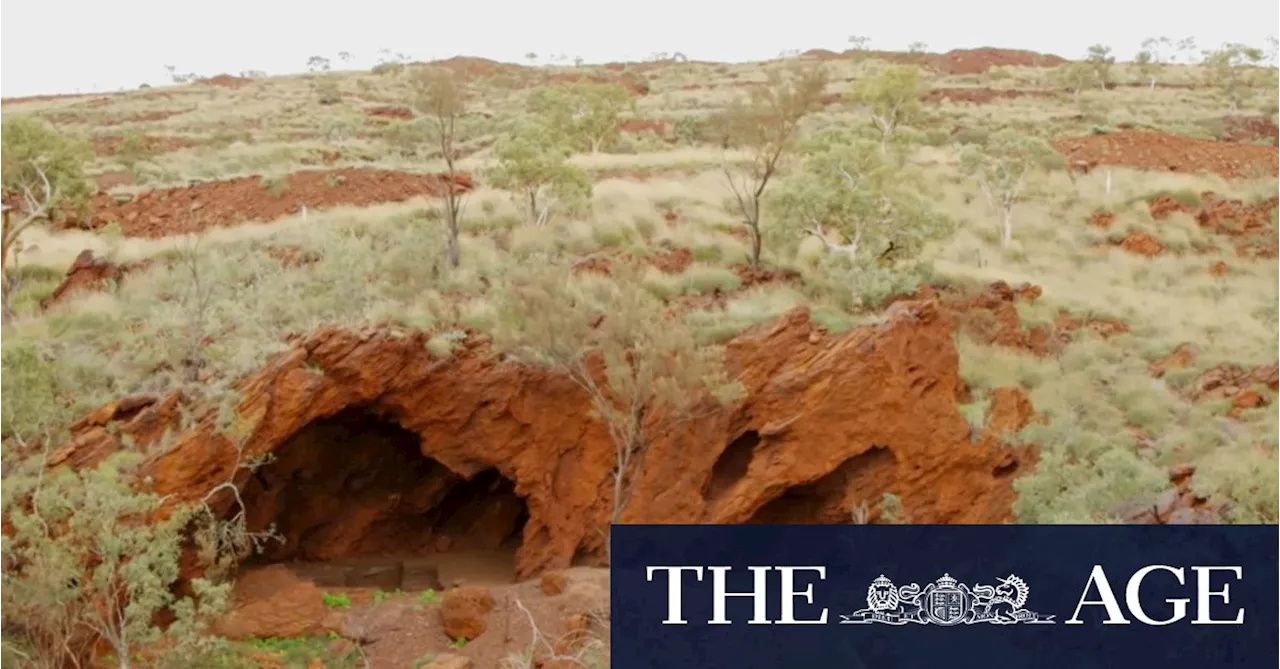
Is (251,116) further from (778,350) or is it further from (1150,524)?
(1150,524)

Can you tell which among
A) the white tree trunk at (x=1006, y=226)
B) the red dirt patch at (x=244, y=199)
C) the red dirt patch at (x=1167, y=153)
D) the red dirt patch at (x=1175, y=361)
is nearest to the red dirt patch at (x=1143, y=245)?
the white tree trunk at (x=1006, y=226)

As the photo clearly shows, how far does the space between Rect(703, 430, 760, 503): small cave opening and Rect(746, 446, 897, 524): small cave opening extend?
1.60ft

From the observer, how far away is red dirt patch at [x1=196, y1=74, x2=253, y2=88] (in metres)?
59.5

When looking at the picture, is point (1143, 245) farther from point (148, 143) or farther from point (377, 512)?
point (148, 143)

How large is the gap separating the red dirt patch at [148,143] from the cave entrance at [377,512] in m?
21.6

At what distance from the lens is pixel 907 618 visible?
10.8 m

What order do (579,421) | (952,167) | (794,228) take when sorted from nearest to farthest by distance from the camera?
1. (579,421)
2. (794,228)
3. (952,167)

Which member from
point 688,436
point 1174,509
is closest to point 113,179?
point 688,436

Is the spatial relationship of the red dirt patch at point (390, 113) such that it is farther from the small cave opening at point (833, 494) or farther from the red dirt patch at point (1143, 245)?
the small cave opening at point (833, 494)

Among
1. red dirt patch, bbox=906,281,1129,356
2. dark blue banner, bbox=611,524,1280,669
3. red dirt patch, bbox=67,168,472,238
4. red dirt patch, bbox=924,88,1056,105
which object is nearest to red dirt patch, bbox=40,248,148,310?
red dirt patch, bbox=67,168,472,238

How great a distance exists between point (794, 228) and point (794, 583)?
7.30 metres

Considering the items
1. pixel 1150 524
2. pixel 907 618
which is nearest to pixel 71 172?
pixel 907 618

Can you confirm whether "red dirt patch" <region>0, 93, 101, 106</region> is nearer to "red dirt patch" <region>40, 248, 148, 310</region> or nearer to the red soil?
the red soil

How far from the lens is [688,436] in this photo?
1329 cm
